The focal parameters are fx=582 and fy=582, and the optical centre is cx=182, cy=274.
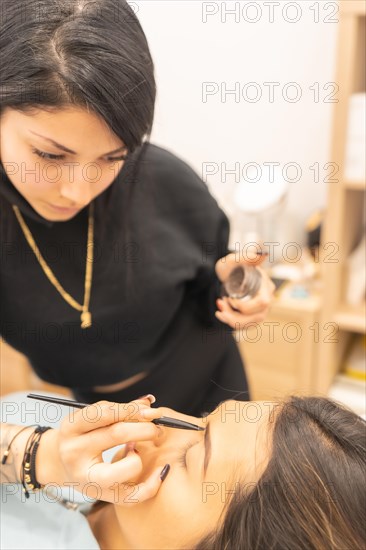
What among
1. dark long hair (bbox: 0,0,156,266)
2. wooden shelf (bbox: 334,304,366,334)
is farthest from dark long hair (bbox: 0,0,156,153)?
wooden shelf (bbox: 334,304,366,334)

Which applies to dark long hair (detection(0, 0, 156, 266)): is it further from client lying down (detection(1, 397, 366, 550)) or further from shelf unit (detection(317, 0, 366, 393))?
shelf unit (detection(317, 0, 366, 393))

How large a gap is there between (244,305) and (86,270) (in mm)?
291

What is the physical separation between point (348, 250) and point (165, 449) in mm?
1145

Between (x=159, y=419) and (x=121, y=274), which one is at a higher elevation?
(x=121, y=274)

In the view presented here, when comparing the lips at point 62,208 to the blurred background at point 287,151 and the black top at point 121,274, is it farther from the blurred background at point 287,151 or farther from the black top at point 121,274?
the blurred background at point 287,151

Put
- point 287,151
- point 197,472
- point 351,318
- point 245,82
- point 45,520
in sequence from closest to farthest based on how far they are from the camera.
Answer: point 197,472 < point 45,520 < point 245,82 < point 351,318 < point 287,151

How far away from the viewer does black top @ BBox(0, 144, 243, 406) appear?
1.00 meters

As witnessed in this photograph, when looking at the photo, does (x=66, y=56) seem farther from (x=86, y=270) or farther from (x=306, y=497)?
Result: (x=306, y=497)

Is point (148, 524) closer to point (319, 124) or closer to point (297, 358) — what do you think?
point (297, 358)

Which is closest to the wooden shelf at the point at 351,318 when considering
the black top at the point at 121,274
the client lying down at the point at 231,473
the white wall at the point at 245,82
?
the white wall at the point at 245,82

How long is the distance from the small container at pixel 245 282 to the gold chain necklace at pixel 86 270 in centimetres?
26

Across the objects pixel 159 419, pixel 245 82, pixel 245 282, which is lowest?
pixel 159 419

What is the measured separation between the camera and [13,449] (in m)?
0.85

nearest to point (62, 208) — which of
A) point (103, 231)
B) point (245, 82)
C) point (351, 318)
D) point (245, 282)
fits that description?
point (103, 231)
